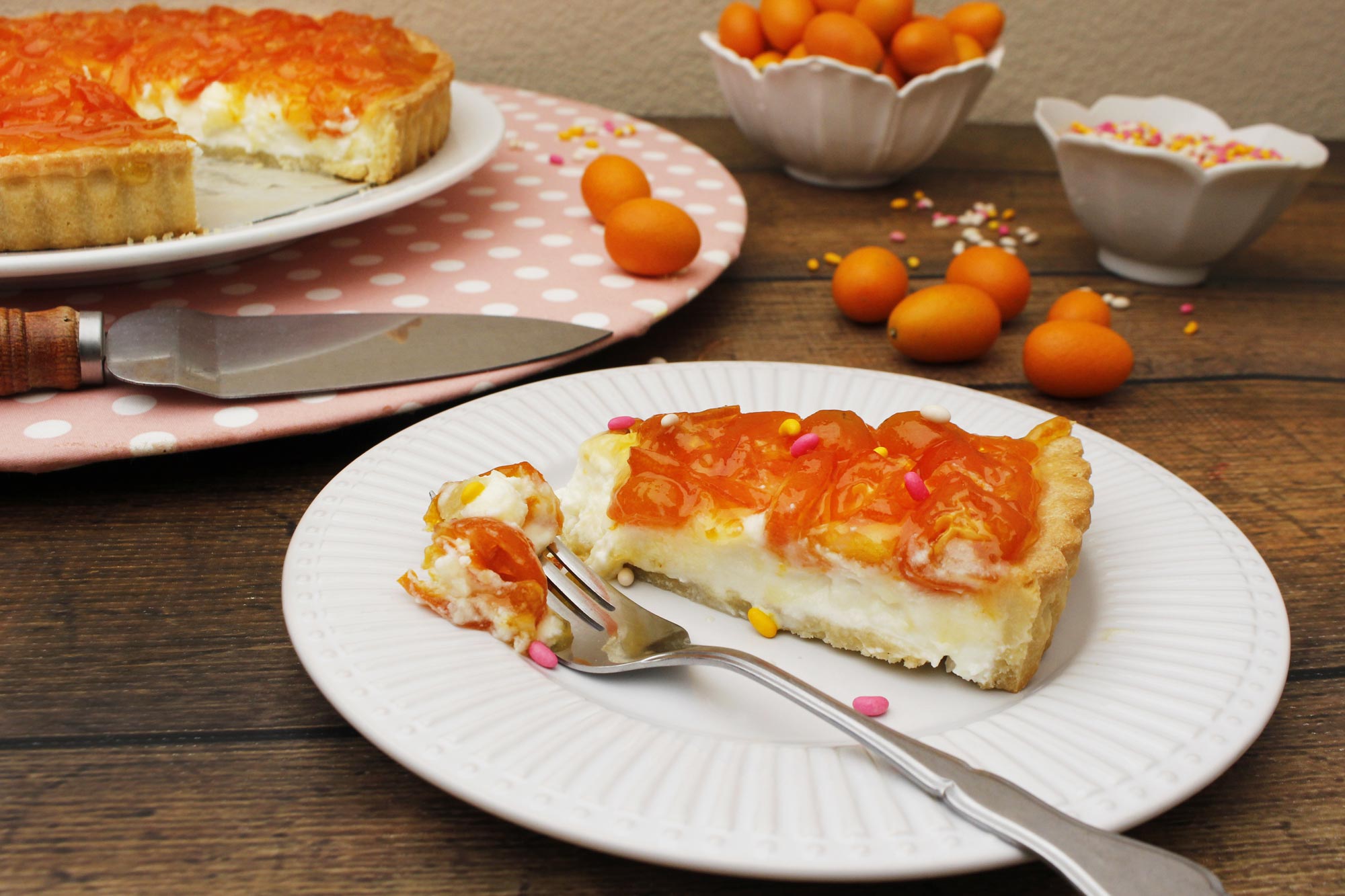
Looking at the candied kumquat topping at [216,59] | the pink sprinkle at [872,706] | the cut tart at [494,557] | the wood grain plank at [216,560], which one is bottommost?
the wood grain plank at [216,560]

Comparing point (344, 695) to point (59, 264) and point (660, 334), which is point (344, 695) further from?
point (660, 334)

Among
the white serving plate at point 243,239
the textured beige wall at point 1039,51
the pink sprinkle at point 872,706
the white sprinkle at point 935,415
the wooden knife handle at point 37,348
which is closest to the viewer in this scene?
the pink sprinkle at point 872,706

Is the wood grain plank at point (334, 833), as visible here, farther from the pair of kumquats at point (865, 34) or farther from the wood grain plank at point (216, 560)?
the pair of kumquats at point (865, 34)

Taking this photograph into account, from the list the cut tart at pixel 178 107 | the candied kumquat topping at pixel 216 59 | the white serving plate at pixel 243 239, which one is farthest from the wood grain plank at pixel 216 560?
the candied kumquat topping at pixel 216 59

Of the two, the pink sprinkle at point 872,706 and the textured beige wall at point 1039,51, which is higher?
the textured beige wall at point 1039,51

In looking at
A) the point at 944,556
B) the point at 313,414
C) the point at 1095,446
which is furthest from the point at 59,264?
the point at 1095,446

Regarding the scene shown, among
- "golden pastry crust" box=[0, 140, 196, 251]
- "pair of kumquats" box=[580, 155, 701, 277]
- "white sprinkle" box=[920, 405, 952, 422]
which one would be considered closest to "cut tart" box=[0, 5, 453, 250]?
"golden pastry crust" box=[0, 140, 196, 251]

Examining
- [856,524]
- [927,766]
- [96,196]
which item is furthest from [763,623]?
[96,196]
